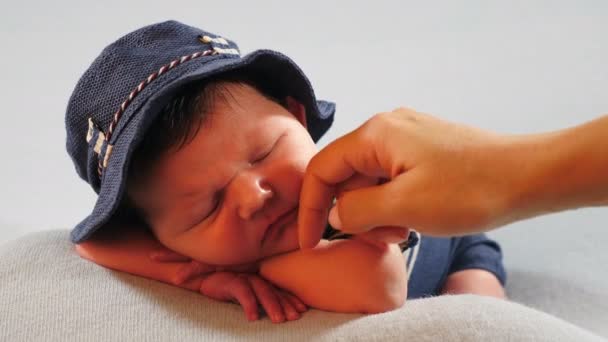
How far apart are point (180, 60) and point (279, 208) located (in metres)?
0.21

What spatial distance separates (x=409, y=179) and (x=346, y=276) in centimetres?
19

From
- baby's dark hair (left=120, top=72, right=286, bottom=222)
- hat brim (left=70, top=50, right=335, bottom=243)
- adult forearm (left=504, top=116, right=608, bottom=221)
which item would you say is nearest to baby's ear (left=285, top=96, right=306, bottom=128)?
hat brim (left=70, top=50, right=335, bottom=243)

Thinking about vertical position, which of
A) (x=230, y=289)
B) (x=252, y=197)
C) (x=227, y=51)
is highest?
(x=227, y=51)

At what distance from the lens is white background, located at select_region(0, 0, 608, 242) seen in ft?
4.64

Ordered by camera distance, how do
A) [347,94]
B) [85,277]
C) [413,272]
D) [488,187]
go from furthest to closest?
[347,94] < [413,272] < [85,277] < [488,187]

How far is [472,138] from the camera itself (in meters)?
0.58

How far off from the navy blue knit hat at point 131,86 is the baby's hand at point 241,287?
0.37 feet

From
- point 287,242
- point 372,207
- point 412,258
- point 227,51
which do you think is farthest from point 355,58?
point 372,207

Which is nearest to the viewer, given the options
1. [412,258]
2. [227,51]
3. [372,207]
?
[372,207]

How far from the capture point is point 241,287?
0.77 meters

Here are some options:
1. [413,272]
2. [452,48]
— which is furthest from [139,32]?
[452,48]

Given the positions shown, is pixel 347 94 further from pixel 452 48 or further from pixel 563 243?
pixel 563 243

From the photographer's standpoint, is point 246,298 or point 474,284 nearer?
point 246,298

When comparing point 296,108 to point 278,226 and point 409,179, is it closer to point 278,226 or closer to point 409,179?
point 278,226
